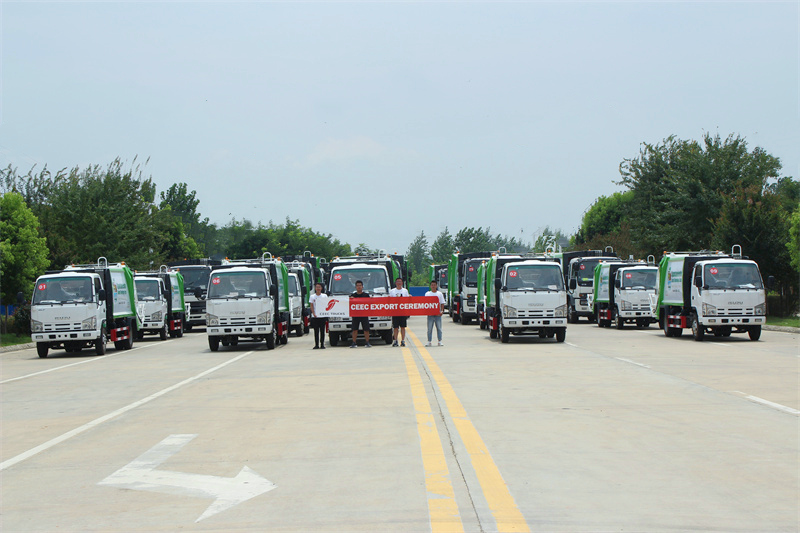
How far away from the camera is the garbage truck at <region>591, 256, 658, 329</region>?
35.9 meters

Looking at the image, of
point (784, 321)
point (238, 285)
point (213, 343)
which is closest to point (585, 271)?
point (784, 321)

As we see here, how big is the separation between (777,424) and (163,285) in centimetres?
2875

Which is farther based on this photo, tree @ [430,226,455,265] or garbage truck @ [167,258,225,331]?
tree @ [430,226,455,265]

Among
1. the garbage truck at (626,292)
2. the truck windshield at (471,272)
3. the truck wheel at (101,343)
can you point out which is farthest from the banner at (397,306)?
the truck windshield at (471,272)

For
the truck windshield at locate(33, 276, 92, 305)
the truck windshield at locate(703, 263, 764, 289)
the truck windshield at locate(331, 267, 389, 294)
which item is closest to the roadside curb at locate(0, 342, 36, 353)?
the truck windshield at locate(33, 276, 92, 305)

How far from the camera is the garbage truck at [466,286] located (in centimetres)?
4241

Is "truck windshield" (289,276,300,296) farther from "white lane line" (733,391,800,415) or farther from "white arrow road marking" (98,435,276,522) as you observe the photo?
"white arrow road marking" (98,435,276,522)

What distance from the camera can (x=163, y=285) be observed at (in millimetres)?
35812

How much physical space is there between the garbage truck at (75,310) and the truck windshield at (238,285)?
3.64 metres

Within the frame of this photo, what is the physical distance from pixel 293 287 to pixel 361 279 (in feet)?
22.5

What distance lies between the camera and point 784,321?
36.0 metres

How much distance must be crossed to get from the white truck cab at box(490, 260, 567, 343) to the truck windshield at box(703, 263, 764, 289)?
4.64 m

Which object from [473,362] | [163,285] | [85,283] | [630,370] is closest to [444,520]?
[630,370]

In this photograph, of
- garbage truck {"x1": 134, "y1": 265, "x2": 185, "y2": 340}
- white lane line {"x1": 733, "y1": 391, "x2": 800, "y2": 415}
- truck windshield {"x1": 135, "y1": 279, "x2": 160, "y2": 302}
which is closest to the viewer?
white lane line {"x1": 733, "y1": 391, "x2": 800, "y2": 415}
